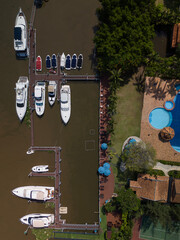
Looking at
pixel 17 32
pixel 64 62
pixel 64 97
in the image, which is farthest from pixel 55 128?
pixel 17 32

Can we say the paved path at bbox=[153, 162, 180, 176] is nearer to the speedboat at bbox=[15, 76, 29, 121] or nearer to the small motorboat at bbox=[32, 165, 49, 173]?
the small motorboat at bbox=[32, 165, 49, 173]

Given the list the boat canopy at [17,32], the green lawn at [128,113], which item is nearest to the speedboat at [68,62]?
the boat canopy at [17,32]

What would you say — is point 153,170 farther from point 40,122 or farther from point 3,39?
point 3,39

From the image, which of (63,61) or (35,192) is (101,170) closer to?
(35,192)

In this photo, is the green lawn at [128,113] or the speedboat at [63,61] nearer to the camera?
the green lawn at [128,113]

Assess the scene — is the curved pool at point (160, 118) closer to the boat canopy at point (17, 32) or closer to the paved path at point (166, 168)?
the paved path at point (166, 168)

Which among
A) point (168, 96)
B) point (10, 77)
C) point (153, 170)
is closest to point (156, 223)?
point (153, 170)

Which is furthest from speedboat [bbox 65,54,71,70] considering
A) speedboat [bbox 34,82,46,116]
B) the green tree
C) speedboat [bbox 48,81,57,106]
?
the green tree
